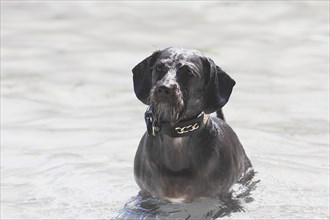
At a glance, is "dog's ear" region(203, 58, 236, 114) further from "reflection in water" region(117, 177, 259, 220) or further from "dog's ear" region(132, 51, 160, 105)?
"reflection in water" region(117, 177, 259, 220)

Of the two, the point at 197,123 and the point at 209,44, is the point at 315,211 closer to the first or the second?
the point at 197,123

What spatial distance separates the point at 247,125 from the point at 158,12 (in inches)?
173

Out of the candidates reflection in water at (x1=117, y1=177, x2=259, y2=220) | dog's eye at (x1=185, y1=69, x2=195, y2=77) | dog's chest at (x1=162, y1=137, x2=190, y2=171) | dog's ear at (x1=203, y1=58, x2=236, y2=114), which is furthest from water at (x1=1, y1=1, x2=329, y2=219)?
dog's eye at (x1=185, y1=69, x2=195, y2=77)

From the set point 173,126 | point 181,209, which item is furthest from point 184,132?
point 181,209

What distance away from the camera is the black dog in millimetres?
4215

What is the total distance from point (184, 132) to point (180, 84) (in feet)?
1.13

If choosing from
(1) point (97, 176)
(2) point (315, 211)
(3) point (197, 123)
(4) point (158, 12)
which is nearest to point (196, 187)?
(3) point (197, 123)

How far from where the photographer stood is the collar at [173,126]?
433cm

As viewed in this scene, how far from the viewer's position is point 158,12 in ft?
36.2

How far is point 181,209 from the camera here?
495 cm

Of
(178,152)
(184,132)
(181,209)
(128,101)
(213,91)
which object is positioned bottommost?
(128,101)

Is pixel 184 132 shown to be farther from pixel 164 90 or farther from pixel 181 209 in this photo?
pixel 181 209

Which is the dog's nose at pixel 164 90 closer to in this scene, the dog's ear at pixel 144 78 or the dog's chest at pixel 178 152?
the dog's ear at pixel 144 78

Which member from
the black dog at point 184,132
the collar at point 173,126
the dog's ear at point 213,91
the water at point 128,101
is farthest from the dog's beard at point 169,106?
the water at point 128,101
